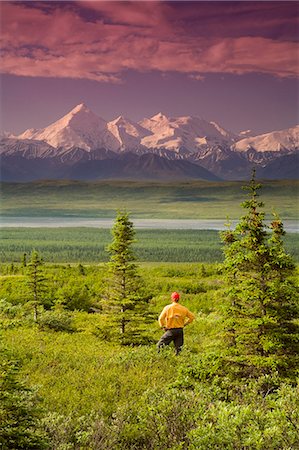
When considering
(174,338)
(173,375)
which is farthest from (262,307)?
(174,338)

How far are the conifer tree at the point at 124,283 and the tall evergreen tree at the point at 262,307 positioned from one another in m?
10.4

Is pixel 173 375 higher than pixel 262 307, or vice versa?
pixel 262 307

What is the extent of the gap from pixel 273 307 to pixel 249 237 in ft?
5.80

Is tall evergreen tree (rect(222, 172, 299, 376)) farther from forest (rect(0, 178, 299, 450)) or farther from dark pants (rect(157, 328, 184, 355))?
dark pants (rect(157, 328, 184, 355))

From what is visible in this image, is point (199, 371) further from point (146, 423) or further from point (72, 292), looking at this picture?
point (72, 292)

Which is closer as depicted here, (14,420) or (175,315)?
(14,420)

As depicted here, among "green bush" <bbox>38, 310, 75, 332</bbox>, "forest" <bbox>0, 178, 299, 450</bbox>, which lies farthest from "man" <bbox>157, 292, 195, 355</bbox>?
"green bush" <bbox>38, 310, 75, 332</bbox>

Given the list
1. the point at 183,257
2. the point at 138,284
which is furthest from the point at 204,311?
the point at 183,257

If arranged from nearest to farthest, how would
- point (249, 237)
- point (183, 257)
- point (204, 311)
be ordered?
1. point (249, 237)
2. point (204, 311)
3. point (183, 257)

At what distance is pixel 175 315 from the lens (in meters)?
19.0

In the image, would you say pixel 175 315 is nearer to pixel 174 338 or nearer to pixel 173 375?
pixel 174 338

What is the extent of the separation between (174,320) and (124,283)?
5819 mm

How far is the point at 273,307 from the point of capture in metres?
13.6

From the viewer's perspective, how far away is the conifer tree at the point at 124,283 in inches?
944
